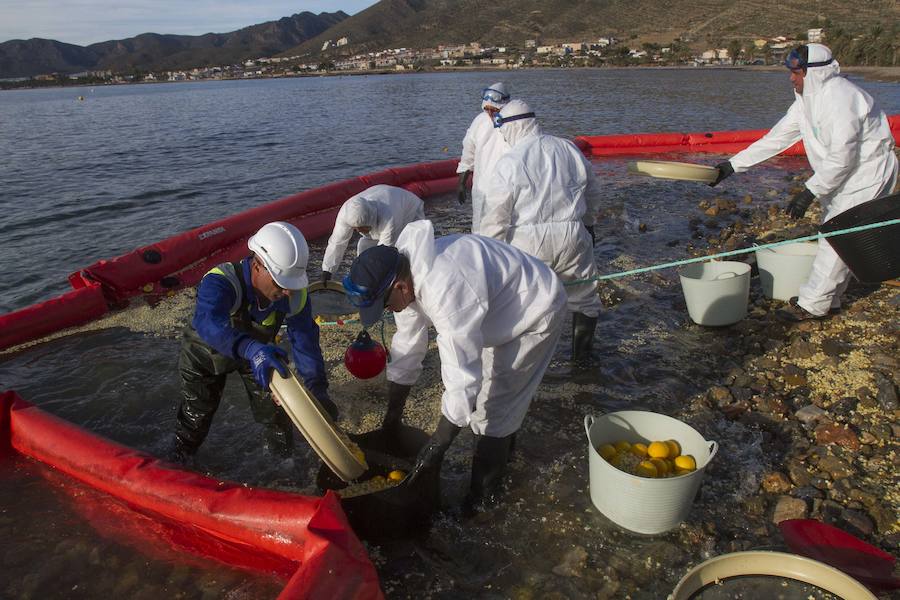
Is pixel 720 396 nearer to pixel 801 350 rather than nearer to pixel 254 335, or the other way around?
pixel 801 350

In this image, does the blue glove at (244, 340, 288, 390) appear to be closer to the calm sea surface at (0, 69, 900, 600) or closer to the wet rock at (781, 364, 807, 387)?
the calm sea surface at (0, 69, 900, 600)

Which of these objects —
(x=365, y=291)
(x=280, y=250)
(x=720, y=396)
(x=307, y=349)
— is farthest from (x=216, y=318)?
(x=720, y=396)

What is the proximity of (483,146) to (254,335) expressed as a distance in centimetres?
353

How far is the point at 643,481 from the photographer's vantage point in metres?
2.73

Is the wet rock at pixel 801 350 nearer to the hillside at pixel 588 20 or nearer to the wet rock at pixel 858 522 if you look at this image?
the wet rock at pixel 858 522

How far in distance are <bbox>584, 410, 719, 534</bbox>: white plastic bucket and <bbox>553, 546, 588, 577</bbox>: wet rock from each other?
0.25 m

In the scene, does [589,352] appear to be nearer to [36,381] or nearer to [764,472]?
[764,472]

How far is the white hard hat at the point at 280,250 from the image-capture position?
9.91 feet

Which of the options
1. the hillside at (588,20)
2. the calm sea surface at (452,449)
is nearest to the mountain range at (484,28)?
the hillside at (588,20)

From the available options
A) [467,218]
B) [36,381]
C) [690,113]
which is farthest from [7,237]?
[690,113]

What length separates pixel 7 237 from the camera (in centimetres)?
1084

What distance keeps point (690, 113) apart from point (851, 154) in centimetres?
2313

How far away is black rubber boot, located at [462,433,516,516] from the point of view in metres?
3.24

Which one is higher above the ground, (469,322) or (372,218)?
(469,322)
